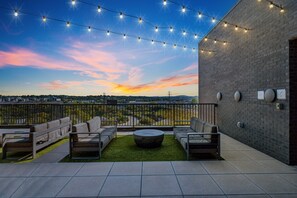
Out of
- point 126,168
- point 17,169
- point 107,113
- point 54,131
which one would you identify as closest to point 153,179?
point 126,168

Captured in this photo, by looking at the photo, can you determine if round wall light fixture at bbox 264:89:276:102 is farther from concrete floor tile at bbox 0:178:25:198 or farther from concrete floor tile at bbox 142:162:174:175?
concrete floor tile at bbox 0:178:25:198

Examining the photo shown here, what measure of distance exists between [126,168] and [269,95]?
3.45m

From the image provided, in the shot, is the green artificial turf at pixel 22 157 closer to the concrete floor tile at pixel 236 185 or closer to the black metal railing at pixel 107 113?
the black metal railing at pixel 107 113

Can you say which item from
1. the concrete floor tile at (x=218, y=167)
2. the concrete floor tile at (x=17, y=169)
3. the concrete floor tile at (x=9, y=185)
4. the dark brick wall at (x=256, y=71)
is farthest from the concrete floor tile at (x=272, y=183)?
the concrete floor tile at (x=17, y=169)

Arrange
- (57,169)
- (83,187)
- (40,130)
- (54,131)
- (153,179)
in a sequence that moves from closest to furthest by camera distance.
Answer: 1. (83,187)
2. (153,179)
3. (57,169)
4. (40,130)
5. (54,131)

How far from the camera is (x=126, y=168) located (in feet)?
9.61

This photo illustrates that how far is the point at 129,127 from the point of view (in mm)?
6441

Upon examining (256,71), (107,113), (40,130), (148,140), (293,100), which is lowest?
(148,140)

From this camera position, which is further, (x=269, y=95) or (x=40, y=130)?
(x=40, y=130)

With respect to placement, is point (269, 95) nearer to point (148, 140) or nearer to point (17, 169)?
point (148, 140)

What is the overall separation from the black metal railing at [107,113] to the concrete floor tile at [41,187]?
406 centimetres

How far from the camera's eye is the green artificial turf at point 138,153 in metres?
3.40

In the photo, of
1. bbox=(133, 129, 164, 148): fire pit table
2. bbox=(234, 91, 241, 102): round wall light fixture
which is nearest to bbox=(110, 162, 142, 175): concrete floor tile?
bbox=(133, 129, 164, 148): fire pit table

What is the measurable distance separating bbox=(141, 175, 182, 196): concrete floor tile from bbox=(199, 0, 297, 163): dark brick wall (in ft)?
8.16
